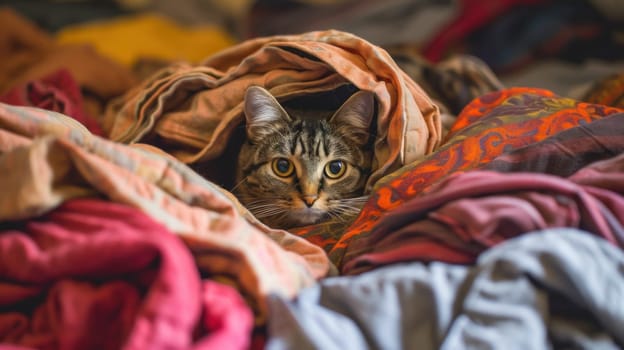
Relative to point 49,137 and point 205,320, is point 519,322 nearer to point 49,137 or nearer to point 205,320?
point 205,320

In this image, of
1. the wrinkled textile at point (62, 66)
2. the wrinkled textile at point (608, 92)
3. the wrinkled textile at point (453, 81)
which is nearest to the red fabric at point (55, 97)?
the wrinkled textile at point (62, 66)

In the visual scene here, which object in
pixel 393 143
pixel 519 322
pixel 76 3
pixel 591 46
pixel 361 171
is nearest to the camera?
pixel 519 322

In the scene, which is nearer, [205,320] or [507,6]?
[205,320]

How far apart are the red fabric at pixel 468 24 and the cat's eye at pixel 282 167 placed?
99 centimetres

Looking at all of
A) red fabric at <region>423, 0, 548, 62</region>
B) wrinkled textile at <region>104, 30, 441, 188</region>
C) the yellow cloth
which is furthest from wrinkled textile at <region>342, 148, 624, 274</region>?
the yellow cloth

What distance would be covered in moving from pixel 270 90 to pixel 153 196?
17.4 inches

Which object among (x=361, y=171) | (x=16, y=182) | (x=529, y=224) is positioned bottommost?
(x=361, y=171)

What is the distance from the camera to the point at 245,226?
76cm

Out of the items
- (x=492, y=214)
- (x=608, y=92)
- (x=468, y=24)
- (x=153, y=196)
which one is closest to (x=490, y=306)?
(x=492, y=214)

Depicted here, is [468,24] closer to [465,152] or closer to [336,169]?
[336,169]

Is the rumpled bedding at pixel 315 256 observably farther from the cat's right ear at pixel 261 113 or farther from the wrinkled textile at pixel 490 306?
the cat's right ear at pixel 261 113

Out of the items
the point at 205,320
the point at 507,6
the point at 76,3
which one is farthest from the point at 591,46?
the point at 76,3

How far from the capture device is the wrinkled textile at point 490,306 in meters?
0.63

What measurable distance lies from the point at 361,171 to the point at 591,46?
1.21m
